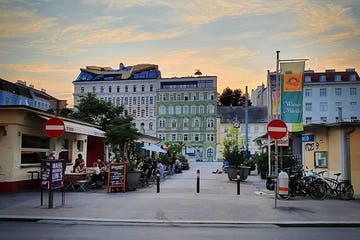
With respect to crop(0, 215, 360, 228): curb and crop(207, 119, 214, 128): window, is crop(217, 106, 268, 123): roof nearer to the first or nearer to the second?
crop(207, 119, 214, 128): window

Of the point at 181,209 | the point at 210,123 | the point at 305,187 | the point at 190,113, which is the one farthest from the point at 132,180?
the point at 190,113

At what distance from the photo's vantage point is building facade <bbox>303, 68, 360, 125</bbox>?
289 ft

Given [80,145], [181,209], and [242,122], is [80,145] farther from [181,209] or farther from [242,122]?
[242,122]

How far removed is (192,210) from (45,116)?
33.3ft

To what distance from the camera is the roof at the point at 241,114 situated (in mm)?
101250

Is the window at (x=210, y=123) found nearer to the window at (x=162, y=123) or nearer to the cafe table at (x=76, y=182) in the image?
the window at (x=162, y=123)

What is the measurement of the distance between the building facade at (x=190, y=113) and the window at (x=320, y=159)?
82.0 metres

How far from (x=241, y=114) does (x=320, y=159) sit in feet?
275

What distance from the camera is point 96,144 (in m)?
34.3

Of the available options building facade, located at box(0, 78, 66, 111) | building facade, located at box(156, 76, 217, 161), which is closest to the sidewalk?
building facade, located at box(0, 78, 66, 111)

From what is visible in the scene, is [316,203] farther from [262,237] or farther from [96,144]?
[96,144]

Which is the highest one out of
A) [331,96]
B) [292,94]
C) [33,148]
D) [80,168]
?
[331,96]

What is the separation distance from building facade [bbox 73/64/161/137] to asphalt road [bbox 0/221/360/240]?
96.4 metres

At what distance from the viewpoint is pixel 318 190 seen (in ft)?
58.3
